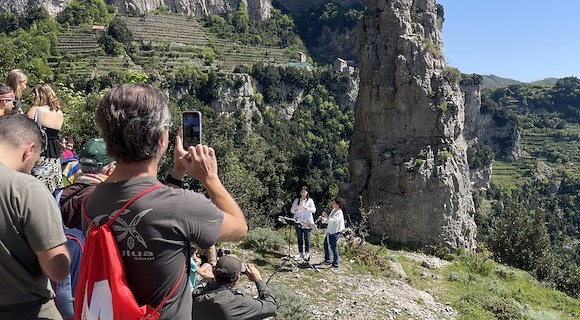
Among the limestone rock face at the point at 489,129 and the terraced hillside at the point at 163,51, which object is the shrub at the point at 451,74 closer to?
the terraced hillside at the point at 163,51

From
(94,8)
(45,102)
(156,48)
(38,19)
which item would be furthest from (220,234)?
(94,8)

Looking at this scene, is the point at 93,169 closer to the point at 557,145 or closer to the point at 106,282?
the point at 106,282

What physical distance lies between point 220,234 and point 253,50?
97363 mm

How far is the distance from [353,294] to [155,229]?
25.5 feet

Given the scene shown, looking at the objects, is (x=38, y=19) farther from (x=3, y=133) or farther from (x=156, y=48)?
(x=3, y=133)

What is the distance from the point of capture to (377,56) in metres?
24.8

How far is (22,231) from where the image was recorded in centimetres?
216

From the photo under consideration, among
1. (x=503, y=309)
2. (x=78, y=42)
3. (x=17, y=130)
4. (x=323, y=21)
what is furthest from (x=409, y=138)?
(x=323, y=21)

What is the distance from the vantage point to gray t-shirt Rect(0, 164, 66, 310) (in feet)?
6.97

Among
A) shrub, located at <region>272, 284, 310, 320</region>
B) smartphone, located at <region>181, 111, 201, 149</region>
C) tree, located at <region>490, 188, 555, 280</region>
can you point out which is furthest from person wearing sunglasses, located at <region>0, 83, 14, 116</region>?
tree, located at <region>490, 188, 555, 280</region>

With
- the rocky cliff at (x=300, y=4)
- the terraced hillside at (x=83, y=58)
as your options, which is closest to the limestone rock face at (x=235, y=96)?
the terraced hillside at (x=83, y=58)

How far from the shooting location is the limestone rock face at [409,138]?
76.4ft

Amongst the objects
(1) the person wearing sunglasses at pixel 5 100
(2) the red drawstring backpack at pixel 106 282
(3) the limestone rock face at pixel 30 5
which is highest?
(3) the limestone rock face at pixel 30 5

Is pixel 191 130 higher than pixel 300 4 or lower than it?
lower
